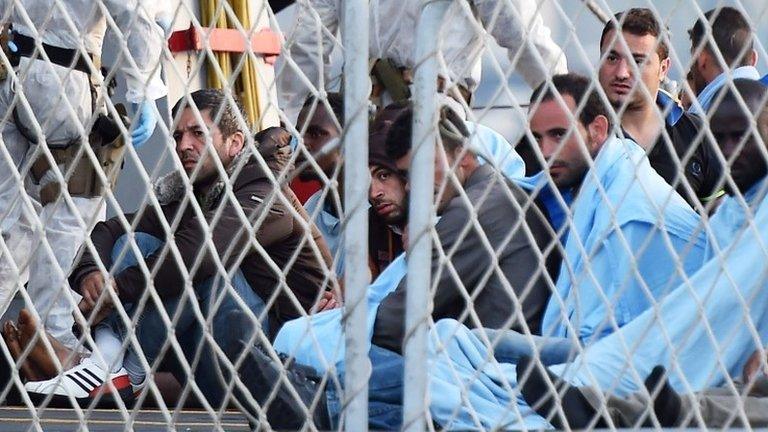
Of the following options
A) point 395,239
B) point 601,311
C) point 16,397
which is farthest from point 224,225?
point 601,311

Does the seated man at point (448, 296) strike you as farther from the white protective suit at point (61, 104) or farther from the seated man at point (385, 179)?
the white protective suit at point (61, 104)

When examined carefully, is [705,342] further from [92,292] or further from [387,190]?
[92,292]

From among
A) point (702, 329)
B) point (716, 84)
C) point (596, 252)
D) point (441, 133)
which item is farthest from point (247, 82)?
point (441, 133)

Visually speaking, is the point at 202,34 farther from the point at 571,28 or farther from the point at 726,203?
the point at 726,203

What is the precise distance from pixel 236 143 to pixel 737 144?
1.57 m

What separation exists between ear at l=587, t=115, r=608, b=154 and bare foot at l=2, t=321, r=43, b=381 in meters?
1.84

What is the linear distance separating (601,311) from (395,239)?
1153mm

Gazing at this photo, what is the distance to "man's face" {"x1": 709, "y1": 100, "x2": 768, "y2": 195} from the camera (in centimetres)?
358

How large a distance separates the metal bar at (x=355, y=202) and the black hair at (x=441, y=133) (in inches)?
8.8

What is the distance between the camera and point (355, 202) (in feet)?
8.95

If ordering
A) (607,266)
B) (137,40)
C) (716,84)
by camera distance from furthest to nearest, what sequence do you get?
(716,84), (137,40), (607,266)

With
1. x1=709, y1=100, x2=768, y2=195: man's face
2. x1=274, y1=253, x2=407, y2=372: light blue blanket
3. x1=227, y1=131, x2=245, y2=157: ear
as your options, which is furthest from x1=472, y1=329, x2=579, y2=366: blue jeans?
x1=227, y1=131, x2=245, y2=157: ear

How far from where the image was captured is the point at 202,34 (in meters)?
2.85

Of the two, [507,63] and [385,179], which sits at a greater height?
[507,63]
